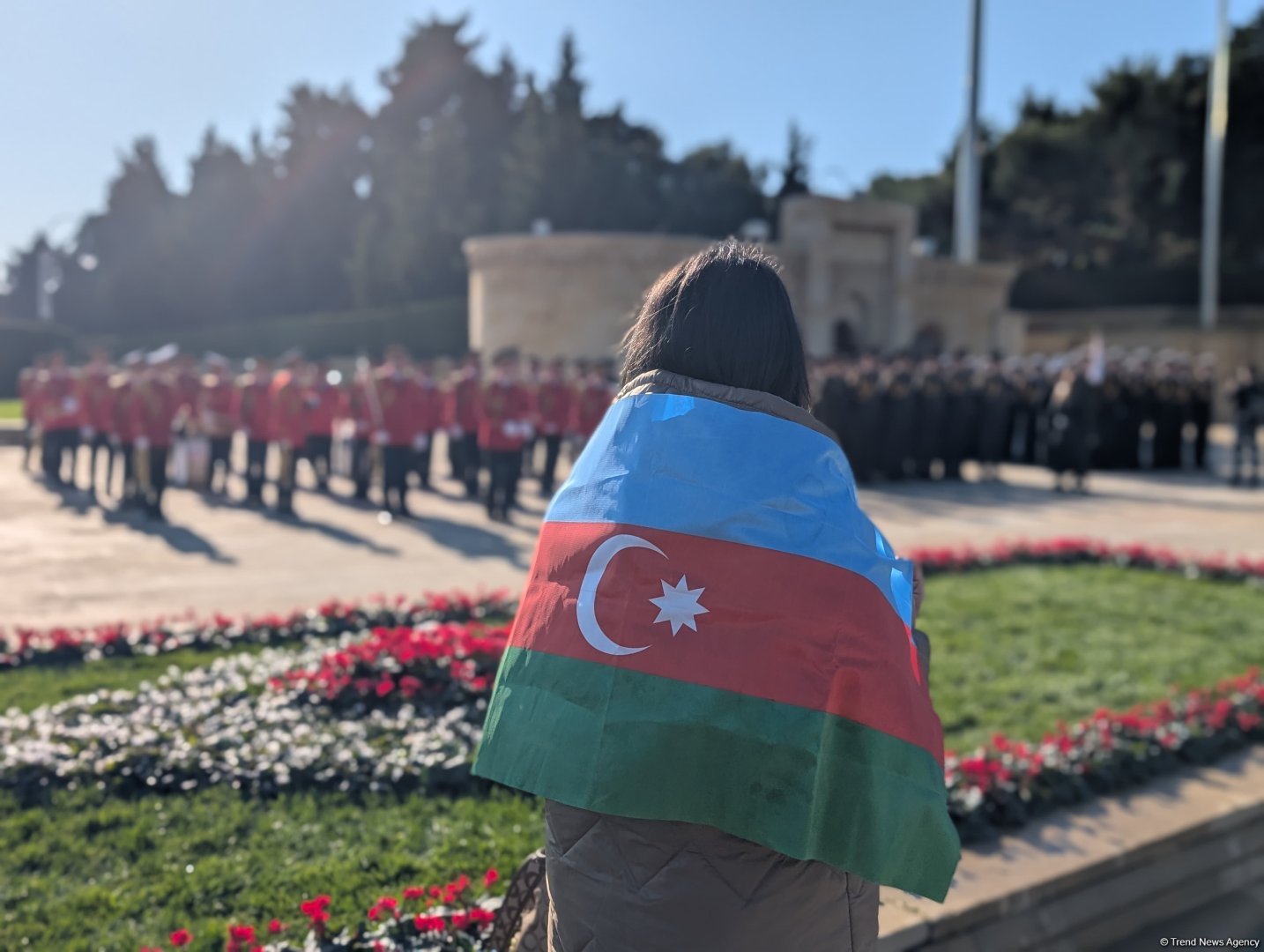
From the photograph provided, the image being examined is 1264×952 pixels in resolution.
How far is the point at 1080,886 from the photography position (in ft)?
14.0

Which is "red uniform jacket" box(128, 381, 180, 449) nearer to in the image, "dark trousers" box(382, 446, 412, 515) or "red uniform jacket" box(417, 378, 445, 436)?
"dark trousers" box(382, 446, 412, 515)

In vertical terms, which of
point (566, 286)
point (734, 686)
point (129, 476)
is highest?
point (566, 286)

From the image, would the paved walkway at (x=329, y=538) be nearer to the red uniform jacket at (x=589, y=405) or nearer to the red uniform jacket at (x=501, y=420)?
the red uniform jacket at (x=501, y=420)

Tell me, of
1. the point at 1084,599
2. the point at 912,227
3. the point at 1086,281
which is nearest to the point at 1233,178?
the point at 1086,281

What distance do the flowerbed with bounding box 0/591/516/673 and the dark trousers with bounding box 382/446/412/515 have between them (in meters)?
5.28

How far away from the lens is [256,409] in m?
14.8

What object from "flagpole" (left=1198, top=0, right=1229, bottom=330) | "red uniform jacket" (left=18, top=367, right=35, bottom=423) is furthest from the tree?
"red uniform jacket" (left=18, top=367, right=35, bottom=423)

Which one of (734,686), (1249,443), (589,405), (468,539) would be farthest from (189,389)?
(1249,443)

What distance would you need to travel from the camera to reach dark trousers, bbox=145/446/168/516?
12.9 metres

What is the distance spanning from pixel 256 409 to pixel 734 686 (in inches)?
550

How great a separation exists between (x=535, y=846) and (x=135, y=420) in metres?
10.9

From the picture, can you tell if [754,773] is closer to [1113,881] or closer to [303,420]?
[1113,881]

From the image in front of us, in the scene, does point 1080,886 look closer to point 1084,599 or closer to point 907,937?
point 907,937

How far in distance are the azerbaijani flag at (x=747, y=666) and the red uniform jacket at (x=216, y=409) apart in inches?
586
